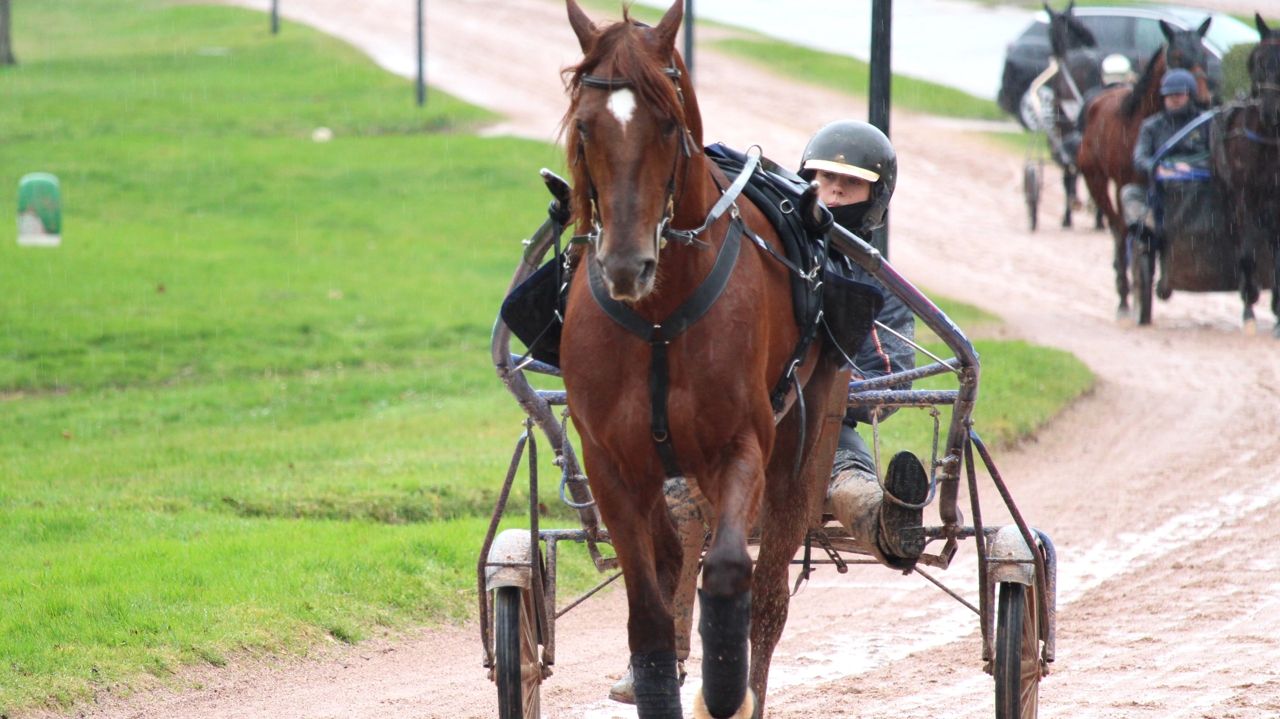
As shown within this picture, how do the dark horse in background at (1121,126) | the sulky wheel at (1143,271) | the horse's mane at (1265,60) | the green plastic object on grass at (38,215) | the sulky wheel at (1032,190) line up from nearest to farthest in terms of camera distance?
the horse's mane at (1265,60), the sulky wheel at (1143,271), the dark horse in background at (1121,126), the green plastic object on grass at (38,215), the sulky wheel at (1032,190)

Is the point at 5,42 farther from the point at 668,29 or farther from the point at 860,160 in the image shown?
the point at 668,29

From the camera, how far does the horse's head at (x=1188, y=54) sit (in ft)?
55.0

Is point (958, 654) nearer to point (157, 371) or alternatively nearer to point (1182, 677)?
point (1182, 677)

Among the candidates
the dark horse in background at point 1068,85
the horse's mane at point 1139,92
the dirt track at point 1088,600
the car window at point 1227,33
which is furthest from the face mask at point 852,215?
the car window at point 1227,33

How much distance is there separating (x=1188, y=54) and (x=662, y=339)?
47.5ft

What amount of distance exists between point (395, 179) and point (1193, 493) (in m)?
17.0

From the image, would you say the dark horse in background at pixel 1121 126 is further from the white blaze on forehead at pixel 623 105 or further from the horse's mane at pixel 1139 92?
the white blaze on forehead at pixel 623 105

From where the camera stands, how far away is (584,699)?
5980mm

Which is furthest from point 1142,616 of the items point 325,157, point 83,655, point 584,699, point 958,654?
point 325,157

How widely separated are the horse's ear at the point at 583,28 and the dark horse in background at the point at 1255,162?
11.2 metres

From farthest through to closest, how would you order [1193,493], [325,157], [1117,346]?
[325,157] < [1117,346] < [1193,493]

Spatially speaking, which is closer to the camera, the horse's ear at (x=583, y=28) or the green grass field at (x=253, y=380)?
the horse's ear at (x=583, y=28)

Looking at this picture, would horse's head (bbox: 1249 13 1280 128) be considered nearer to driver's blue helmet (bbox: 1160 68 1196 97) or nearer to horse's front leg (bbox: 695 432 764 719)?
driver's blue helmet (bbox: 1160 68 1196 97)

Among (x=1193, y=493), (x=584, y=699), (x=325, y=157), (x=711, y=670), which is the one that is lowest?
(x=325, y=157)
